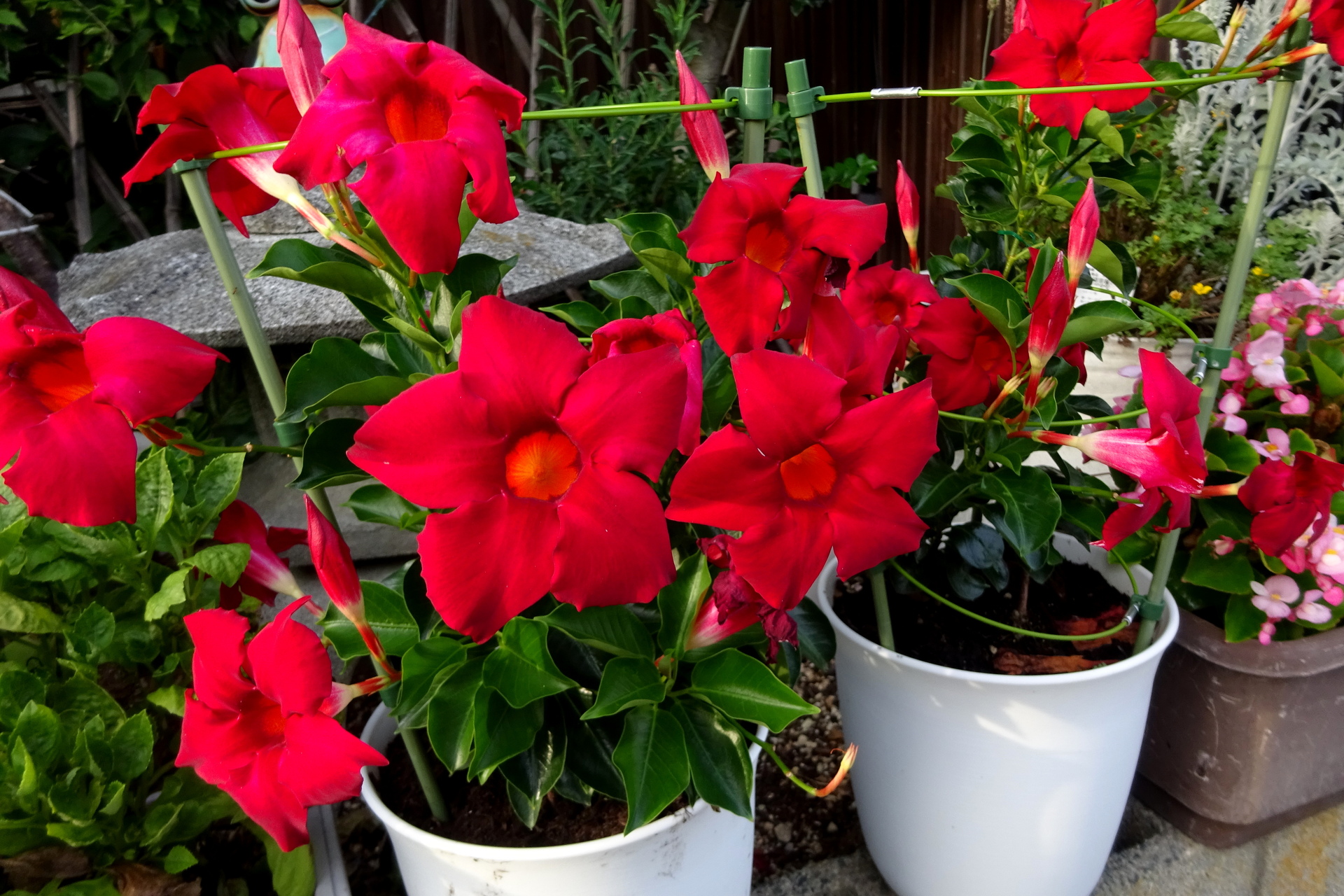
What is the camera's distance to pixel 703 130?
2.52 ft

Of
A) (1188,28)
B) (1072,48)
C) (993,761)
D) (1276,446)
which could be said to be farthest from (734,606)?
(1276,446)

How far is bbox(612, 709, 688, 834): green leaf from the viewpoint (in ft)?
2.26

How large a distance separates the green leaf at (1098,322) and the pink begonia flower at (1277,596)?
524 millimetres

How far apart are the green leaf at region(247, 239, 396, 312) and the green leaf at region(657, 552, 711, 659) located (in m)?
0.35

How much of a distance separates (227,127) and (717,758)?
2.16 ft

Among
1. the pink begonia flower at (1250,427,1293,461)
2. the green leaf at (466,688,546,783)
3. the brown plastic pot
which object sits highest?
the green leaf at (466,688,546,783)

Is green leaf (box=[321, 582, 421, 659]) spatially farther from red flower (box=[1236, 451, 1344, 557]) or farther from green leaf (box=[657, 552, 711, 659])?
red flower (box=[1236, 451, 1344, 557])

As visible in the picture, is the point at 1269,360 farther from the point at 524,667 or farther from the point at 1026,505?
Result: the point at 524,667

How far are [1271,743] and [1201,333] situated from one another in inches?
46.2

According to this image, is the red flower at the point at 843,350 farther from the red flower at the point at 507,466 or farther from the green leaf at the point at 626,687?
the green leaf at the point at 626,687

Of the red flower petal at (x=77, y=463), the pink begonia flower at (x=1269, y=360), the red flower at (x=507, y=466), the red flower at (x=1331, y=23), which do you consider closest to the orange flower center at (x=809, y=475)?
the red flower at (x=507, y=466)

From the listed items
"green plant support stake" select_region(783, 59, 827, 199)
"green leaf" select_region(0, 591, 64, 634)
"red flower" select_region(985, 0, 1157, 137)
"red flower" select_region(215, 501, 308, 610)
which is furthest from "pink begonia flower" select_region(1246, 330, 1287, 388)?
"green leaf" select_region(0, 591, 64, 634)

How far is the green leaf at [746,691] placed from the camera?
→ 2.28 ft

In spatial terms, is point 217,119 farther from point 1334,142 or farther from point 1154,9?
point 1334,142
